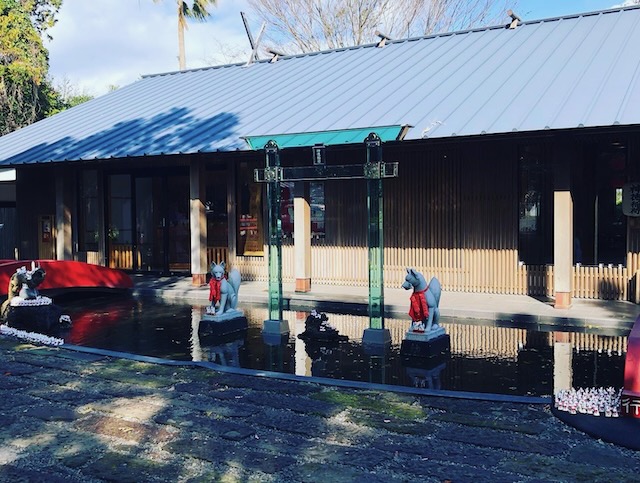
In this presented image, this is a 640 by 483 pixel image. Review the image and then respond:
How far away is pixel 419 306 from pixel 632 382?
3.47 metres

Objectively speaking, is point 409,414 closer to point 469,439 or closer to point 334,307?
point 469,439

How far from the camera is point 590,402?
6.12 metres

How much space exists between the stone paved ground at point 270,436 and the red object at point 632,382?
491 millimetres

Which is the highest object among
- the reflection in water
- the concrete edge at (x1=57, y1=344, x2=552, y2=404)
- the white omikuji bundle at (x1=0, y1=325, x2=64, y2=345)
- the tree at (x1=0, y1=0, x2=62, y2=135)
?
the tree at (x1=0, y1=0, x2=62, y2=135)

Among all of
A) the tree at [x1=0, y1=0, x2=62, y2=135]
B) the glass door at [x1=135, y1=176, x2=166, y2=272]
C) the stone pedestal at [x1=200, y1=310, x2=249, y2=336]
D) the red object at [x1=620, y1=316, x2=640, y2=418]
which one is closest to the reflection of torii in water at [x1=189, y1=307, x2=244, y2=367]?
the stone pedestal at [x1=200, y1=310, x2=249, y2=336]

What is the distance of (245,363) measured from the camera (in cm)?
889

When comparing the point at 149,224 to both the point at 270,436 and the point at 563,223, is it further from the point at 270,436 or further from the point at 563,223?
the point at 270,436

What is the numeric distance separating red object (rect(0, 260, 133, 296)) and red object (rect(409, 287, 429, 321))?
7906mm

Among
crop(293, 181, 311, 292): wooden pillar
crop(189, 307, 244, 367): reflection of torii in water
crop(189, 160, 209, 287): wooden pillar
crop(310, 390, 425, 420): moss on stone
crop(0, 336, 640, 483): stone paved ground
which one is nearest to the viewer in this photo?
crop(0, 336, 640, 483): stone paved ground

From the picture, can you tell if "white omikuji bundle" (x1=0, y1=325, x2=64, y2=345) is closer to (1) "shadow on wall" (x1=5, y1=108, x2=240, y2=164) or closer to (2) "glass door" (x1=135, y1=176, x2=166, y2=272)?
(1) "shadow on wall" (x1=5, y1=108, x2=240, y2=164)

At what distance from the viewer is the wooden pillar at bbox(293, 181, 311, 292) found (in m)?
14.5

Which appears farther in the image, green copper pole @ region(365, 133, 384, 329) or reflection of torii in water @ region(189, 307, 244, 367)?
green copper pole @ region(365, 133, 384, 329)

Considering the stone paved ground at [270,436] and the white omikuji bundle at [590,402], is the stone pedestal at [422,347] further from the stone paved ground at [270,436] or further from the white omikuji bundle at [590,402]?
the white omikuji bundle at [590,402]

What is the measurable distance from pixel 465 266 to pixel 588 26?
6103mm
